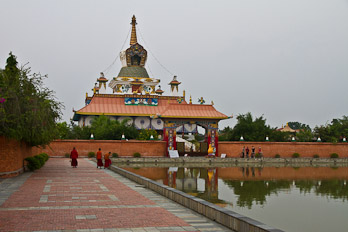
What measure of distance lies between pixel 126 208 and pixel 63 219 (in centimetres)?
198

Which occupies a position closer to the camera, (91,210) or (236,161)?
(91,210)

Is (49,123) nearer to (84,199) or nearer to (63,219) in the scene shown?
(84,199)

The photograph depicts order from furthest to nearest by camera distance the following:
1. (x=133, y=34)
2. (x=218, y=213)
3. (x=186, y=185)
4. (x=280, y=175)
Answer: (x=133, y=34) → (x=280, y=175) → (x=186, y=185) → (x=218, y=213)

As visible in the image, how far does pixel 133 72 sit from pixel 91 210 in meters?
50.0

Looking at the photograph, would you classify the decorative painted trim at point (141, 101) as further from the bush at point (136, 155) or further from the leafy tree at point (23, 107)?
the leafy tree at point (23, 107)

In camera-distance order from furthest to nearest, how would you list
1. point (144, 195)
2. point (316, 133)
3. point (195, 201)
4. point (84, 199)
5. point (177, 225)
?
A: point (316, 133), point (144, 195), point (84, 199), point (195, 201), point (177, 225)

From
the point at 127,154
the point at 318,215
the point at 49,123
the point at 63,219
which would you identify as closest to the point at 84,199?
the point at 63,219

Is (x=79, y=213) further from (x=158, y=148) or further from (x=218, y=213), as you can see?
Result: (x=158, y=148)

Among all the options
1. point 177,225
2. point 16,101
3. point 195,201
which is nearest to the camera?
point 177,225

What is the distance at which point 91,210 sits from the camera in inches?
428

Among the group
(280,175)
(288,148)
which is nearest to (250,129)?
(288,148)

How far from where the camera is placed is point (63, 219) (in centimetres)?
966

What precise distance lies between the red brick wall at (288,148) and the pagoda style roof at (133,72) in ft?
67.9

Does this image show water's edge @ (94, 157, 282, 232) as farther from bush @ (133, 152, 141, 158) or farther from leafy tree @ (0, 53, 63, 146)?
bush @ (133, 152, 141, 158)
